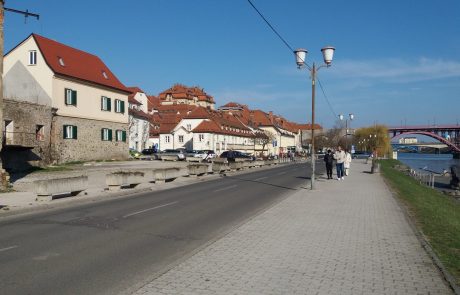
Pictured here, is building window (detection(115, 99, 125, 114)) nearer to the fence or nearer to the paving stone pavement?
the fence

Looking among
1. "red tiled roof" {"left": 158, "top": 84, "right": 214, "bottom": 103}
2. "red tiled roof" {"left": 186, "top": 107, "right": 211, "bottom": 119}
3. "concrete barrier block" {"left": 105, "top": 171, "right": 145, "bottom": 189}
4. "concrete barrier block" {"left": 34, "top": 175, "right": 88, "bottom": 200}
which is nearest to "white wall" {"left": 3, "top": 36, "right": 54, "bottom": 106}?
"concrete barrier block" {"left": 105, "top": 171, "right": 145, "bottom": 189}

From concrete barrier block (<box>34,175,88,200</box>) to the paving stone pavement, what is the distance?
7.59m

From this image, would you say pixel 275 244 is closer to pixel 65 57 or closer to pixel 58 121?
pixel 58 121

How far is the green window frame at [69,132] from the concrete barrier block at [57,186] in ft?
77.2

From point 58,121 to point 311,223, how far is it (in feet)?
106

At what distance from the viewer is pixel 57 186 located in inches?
635

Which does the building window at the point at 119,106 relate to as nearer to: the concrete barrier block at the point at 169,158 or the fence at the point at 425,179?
the concrete barrier block at the point at 169,158

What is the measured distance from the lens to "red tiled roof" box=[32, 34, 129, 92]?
4138cm

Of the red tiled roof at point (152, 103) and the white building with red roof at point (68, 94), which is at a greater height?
the red tiled roof at point (152, 103)

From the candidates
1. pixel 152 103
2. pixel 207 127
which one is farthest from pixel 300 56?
pixel 152 103

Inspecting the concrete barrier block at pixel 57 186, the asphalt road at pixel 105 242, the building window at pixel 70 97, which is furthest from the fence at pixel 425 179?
the asphalt road at pixel 105 242

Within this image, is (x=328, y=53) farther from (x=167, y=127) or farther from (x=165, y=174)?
(x=167, y=127)

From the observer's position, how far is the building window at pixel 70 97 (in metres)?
40.8

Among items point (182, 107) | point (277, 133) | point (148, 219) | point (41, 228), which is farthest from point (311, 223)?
point (277, 133)
